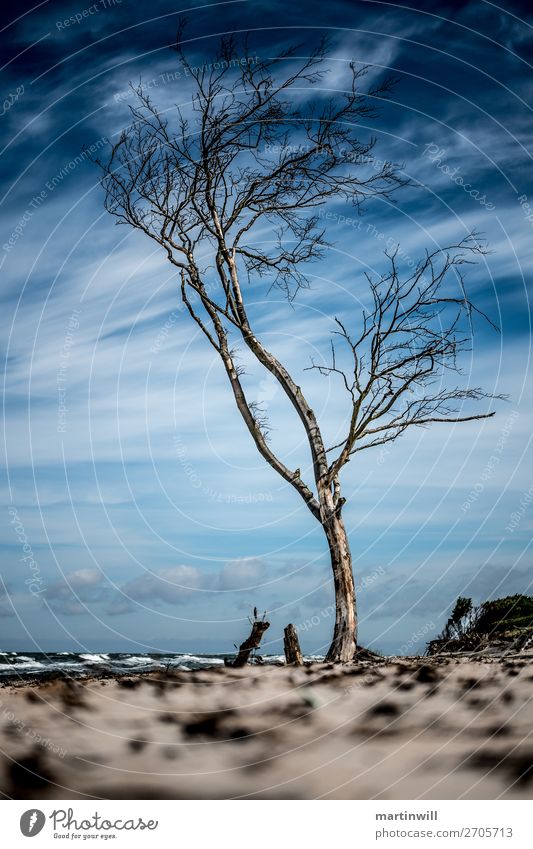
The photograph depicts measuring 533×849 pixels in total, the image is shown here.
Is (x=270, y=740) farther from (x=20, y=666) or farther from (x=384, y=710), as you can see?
(x=20, y=666)

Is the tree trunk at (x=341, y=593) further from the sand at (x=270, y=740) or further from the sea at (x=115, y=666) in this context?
the sand at (x=270, y=740)

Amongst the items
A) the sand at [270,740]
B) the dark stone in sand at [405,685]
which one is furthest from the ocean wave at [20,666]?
the dark stone in sand at [405,685]

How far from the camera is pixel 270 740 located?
281 cm

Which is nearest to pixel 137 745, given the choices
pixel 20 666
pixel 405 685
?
pixel 405 685

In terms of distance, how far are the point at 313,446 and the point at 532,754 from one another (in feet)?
20.7

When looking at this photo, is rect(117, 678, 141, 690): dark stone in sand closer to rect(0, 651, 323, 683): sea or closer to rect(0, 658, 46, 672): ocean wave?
rect(0, 651, 323, 683): sea

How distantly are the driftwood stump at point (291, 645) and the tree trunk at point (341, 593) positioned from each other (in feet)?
2.90

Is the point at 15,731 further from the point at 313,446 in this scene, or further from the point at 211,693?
the point at 313,446

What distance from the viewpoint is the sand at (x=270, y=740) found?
2.55m

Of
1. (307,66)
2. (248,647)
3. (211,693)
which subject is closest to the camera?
(211,693)

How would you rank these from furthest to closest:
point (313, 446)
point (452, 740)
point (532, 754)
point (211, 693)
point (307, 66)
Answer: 1. point (313, 446)
2. point (307, 66)
3. point (211, 693)
4. point (452, 740)
5. point (532, 754)

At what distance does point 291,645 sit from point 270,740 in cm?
440
